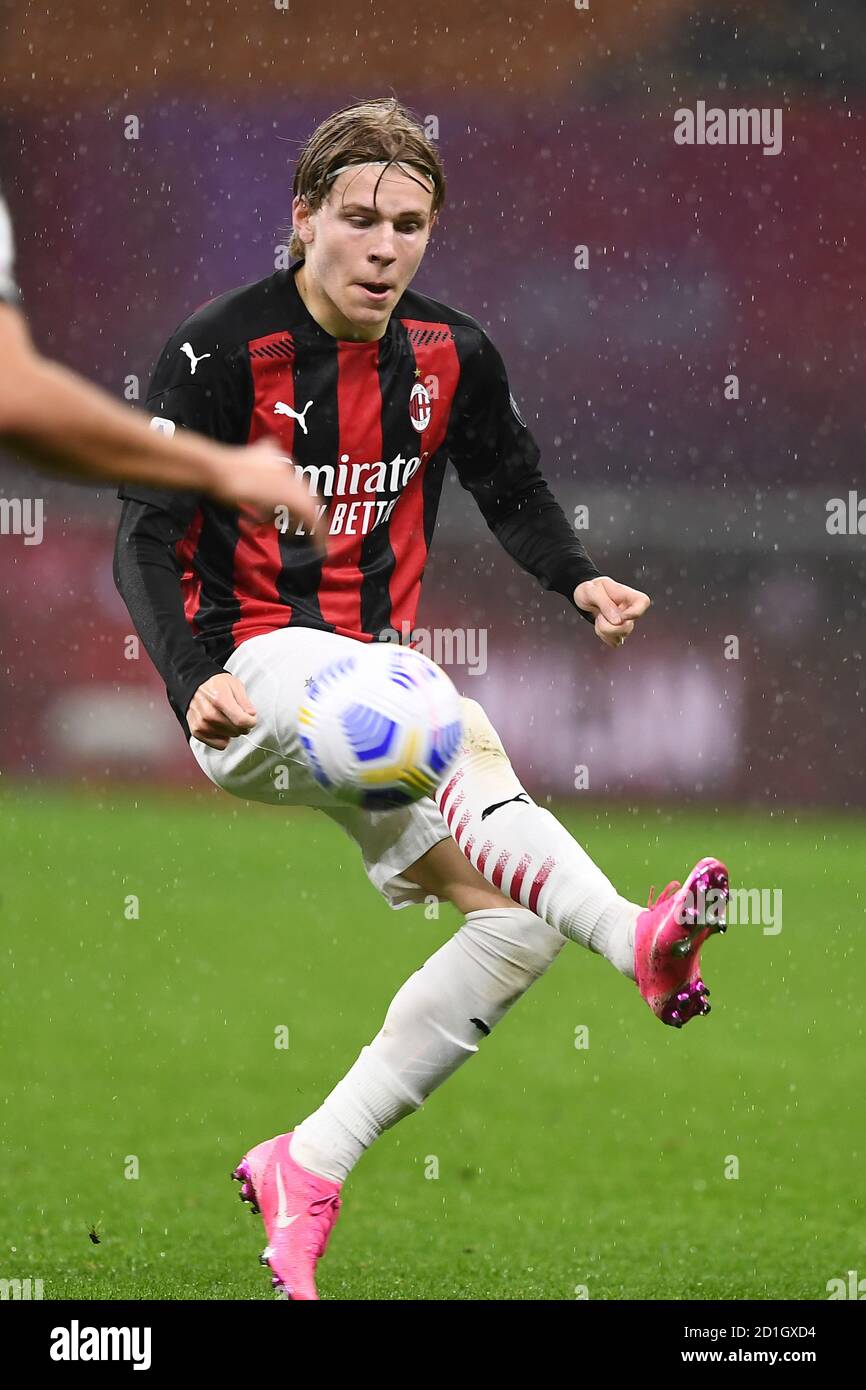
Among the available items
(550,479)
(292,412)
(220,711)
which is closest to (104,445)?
(220,711)

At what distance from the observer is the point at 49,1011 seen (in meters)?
7.52

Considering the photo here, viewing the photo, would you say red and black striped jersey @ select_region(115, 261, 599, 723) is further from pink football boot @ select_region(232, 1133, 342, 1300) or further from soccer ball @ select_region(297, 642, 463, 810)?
pink football boot @ select_region(232, 1133, 342, 1300)

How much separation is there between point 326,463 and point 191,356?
35 centimetres

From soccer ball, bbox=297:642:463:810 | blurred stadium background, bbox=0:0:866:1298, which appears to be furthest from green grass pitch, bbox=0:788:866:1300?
soccer ball, bbox=297:642:463:810

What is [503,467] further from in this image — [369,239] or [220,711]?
[220,711]

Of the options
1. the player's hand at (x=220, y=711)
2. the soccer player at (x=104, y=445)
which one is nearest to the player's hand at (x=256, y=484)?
the soccer player at (x=104, y=445)

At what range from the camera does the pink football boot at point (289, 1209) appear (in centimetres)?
333

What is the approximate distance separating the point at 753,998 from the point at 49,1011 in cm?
311

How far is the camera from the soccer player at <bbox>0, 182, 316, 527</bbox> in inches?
75.0

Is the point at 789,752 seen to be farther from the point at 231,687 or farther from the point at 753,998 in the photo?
the point at 231,687

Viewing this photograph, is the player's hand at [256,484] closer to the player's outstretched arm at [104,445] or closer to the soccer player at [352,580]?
the player's outstretched arm at [104,445]

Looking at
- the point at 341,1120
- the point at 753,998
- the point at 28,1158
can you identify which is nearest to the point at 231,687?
the point at 341,1120

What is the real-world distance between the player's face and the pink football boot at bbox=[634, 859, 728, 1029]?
1263mm
